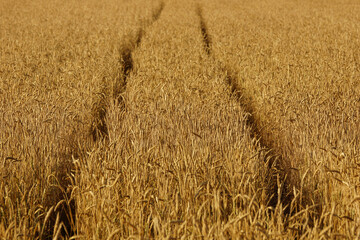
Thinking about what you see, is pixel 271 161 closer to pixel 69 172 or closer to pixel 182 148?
pixel 182 148

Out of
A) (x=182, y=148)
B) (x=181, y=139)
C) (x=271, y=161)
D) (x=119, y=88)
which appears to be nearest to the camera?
(x=182, y=148)

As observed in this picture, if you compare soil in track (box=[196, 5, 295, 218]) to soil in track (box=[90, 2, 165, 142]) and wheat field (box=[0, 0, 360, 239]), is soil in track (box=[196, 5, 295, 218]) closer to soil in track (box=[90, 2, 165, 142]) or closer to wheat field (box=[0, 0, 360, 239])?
wheat field (box=[0, 0, 360, 239])

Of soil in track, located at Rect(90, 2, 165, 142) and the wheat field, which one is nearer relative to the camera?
the wheat field

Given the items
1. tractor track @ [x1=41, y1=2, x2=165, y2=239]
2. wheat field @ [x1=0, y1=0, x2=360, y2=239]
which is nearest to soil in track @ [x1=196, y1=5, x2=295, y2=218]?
wheat field @ [x1=0, y1=0, x2=360, y2=239]

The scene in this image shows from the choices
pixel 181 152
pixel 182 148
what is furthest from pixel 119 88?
pixel 181 152

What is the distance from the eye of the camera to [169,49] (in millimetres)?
6668

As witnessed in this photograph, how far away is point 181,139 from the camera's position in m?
2.57

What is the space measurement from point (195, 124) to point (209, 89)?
133 cm

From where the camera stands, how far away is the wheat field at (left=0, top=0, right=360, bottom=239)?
169 centimetres

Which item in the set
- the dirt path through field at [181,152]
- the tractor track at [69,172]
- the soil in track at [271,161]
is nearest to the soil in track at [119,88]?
the tractor track at [69,172]

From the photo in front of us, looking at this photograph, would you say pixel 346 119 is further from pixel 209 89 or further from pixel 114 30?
pixel 114 30

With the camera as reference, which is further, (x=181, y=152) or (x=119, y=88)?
(x=119, y=88)

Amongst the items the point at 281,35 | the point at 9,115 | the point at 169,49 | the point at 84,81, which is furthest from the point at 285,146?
the point at 281,35

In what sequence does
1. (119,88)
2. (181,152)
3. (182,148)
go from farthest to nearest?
(119,88), (182,148), (181,152)
